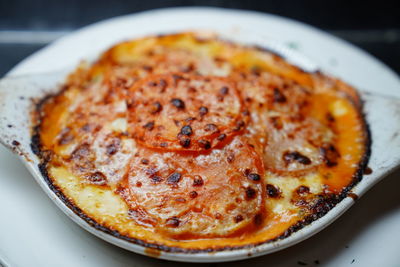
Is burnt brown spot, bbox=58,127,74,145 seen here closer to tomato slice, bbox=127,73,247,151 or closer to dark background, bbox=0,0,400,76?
tomato slice, bbox=127,73,247,151

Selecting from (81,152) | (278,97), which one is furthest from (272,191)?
(81,152)

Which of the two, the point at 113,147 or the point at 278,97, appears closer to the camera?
the point at 113,147

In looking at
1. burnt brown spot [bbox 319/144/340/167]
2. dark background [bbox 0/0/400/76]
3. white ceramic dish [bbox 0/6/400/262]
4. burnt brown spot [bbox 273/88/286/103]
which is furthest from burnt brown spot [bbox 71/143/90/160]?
dark background [bbox 0/0/400/76]

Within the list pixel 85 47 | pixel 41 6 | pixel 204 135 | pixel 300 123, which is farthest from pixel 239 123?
pixel 41 6

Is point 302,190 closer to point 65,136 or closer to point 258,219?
point 258,219

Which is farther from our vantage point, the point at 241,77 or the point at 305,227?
the point at 241,77

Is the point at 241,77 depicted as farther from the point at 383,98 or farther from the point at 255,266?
the point at 255,266

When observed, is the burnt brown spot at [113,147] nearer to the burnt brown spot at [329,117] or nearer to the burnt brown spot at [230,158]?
the burnt brown spot at [230,158]
